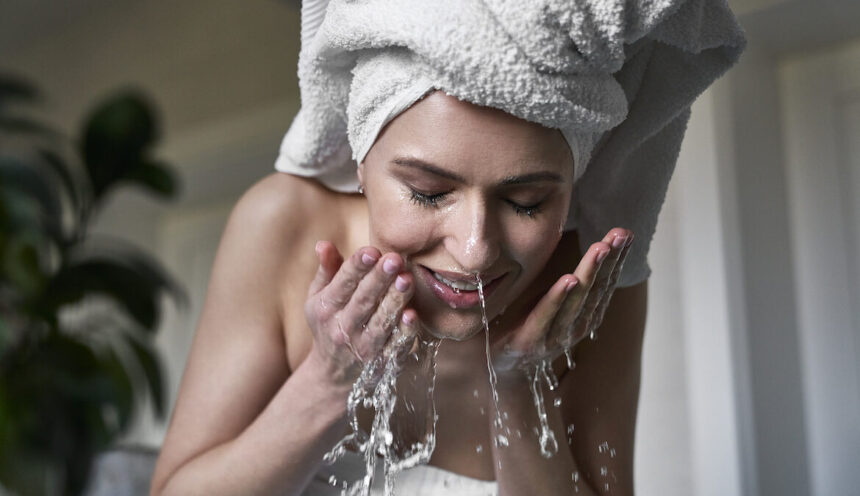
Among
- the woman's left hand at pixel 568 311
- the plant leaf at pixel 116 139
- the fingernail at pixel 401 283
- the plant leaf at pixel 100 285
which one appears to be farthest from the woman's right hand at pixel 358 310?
the plant leaf at pixel 116 139

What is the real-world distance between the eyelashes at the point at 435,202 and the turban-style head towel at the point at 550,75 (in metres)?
0.06

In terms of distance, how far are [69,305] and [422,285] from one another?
82.3 inches

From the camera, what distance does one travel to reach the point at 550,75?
2.03 ft

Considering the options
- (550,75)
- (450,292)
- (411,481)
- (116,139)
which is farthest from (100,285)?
(550,75)

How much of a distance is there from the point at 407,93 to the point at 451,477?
1.56 feet

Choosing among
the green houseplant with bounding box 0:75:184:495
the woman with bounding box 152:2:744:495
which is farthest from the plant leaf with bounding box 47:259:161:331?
the woman with bounding box 152:2:744:495

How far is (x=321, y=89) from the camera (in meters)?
0.78

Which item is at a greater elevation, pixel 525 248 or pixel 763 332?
pixel 525 248

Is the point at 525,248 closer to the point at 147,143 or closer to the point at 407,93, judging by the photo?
the point at 407,93

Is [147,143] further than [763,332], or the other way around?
[147,143]

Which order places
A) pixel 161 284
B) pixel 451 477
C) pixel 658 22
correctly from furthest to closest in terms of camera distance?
pixel 161 284 < pixel 451 477 < pixel 658 22

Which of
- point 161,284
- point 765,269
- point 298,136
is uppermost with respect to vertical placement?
point 298,136

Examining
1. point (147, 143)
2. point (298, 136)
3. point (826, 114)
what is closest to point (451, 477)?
point (298, 136)

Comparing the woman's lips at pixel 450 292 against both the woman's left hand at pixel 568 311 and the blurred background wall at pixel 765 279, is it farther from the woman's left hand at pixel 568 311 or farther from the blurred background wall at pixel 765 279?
the blurred background wall at pixel 765 279
